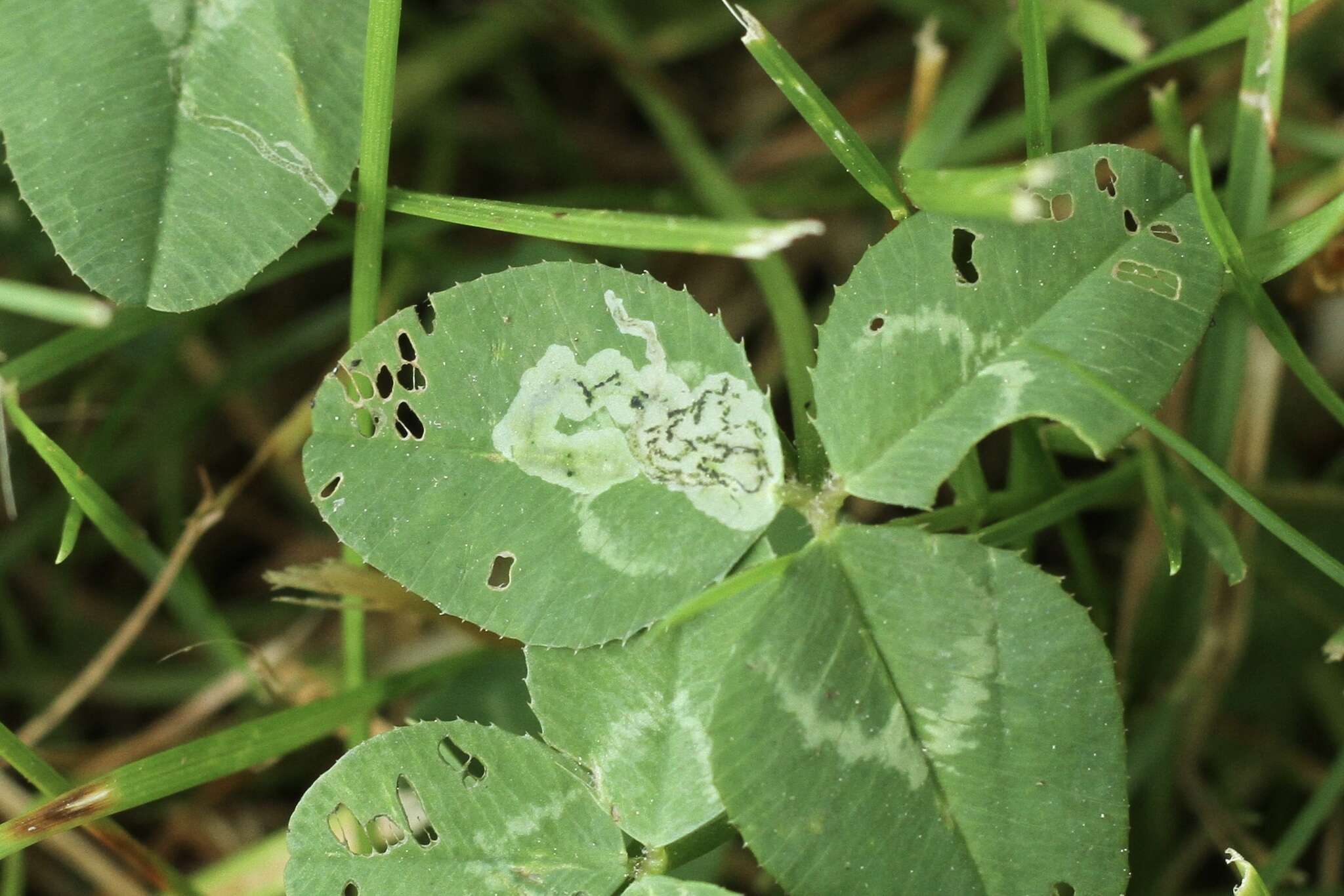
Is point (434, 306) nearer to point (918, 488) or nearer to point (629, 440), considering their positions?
point (629, 440)

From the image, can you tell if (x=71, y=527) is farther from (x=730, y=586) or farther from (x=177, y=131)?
(x=730, y=586)

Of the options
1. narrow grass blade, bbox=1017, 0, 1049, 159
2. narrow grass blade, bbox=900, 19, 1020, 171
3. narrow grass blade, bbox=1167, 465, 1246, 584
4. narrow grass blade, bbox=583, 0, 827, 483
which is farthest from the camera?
narrow grass blade, bbox=900, 19, 1020, 171

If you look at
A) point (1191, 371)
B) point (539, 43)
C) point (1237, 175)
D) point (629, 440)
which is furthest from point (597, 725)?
point (539, 43)

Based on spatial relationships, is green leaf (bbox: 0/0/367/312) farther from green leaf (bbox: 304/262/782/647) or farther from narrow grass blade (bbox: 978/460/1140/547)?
narrow grass blade (bbox: 978/460/1140/547)

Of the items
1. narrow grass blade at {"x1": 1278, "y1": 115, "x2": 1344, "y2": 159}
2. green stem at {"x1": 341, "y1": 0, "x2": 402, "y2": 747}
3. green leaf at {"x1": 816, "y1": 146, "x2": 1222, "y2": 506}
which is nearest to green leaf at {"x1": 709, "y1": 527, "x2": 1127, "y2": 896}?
green leaf at {"x1": 816, "y1": 146, "x2": 1222, "y2": 506}

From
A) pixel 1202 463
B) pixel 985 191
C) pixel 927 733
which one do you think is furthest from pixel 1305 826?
pixel 985 191
